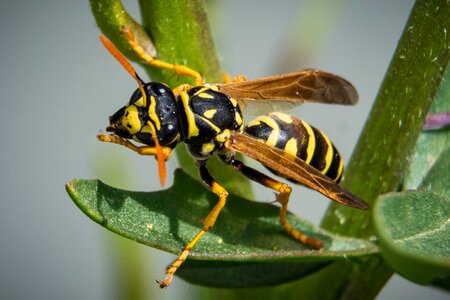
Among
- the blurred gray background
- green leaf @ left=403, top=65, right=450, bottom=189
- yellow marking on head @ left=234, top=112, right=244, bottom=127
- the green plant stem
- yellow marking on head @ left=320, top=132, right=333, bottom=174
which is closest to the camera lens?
the green plant stem

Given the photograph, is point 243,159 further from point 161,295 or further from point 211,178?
point 161,295

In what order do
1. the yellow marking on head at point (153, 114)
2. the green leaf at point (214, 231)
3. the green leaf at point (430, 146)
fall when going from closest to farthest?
the green leaf at point (214, 231) → the green leaf at point (430, 146) → the yellow marking on head at point (153, 114)

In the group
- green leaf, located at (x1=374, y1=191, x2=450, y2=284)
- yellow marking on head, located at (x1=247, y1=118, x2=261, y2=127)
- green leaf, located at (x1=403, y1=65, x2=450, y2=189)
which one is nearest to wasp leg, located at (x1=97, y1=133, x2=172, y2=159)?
yellow marking on head, located at (x1=247, y1=118, x2=261, y2=127)

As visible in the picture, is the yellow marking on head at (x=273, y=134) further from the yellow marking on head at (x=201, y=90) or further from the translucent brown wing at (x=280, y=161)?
the yellow marking on head at (x=201, y=90)

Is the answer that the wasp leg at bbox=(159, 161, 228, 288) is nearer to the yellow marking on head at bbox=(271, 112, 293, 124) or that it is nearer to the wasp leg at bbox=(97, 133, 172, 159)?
the wasp leg at bbox=(97, 133, 172, 159)

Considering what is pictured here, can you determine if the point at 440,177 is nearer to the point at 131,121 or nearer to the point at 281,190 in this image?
the point at 281,190

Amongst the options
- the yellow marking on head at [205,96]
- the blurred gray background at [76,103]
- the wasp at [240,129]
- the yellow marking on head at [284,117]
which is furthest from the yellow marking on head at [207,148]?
the blurred gray background at [76,103]

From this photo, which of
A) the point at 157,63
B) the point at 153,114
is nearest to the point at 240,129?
the point at 153,114

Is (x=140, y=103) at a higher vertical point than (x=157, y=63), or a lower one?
lower
